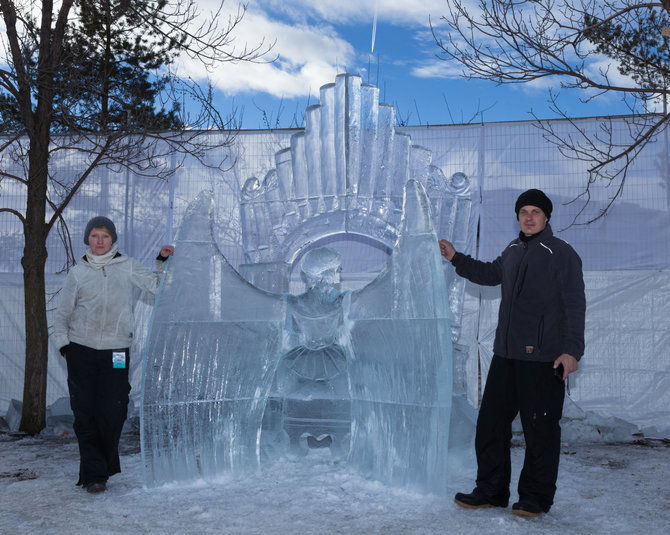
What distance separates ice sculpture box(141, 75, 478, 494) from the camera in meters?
2.91

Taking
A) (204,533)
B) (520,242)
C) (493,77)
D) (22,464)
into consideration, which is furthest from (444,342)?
(493,77)

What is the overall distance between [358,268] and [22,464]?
299 cm

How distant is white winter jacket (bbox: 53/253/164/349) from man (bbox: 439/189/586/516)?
1.75 meters

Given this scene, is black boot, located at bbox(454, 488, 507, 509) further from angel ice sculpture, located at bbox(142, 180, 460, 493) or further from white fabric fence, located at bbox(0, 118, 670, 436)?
white fabric fence, located at bbox(0, 118, 670, 436)

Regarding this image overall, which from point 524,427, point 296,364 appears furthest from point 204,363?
point 524,427

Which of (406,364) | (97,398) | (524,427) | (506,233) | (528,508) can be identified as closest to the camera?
(528,508)

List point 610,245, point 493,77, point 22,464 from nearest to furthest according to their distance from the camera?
point 22,464 < point 493,77 < point 610,245

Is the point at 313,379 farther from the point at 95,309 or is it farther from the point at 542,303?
the point at 542,303

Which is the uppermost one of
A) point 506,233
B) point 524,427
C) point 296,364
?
point 506,233

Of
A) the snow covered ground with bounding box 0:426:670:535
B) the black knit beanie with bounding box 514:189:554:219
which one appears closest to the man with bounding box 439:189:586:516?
the black knit beanie with bounding box 514:189:554:219

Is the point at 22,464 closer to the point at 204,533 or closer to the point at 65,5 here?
the point at 204,533

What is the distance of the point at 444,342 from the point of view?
282cm

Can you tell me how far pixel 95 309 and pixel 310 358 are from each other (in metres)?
1.10

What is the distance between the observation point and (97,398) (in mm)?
3082
